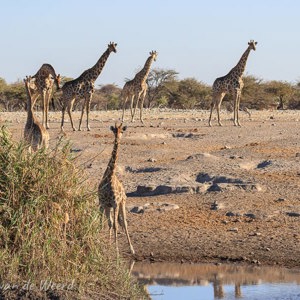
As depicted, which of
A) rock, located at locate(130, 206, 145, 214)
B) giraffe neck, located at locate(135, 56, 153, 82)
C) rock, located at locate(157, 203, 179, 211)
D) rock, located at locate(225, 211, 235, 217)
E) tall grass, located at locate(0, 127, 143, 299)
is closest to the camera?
tall grass, located at locate(0, 127, 143, 299)

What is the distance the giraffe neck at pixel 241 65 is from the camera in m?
26.3

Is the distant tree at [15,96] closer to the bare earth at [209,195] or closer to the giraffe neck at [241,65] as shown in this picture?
the giraffe neck at [241,65]

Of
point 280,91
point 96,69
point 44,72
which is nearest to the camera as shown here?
point 44,72

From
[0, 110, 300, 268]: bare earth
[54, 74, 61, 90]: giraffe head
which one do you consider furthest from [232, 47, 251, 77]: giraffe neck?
[54, 74, 61, 90]: giraffe head

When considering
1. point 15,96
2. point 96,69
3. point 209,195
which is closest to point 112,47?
point 96,69

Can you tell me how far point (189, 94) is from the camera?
48.7 metres

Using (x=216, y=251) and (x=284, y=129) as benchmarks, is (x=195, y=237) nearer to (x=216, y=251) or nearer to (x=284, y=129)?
(x=216, y=251)

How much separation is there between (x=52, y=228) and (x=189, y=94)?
4070 centimetres

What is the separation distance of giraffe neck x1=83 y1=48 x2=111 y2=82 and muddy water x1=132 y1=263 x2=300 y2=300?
1293 cm

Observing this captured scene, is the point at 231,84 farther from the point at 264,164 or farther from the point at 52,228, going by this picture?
the point at 52,228

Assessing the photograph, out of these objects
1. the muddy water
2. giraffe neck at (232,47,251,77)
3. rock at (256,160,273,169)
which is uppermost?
giraffe neck at (232,47,251,77)

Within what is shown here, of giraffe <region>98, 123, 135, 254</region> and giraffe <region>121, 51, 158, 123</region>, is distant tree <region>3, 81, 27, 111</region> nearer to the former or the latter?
giraffe <region>121, 51, 158, 123</region>

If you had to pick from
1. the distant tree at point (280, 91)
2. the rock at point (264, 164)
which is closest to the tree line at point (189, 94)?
the distant tree at point (280, 91)

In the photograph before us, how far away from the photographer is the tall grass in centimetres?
809
